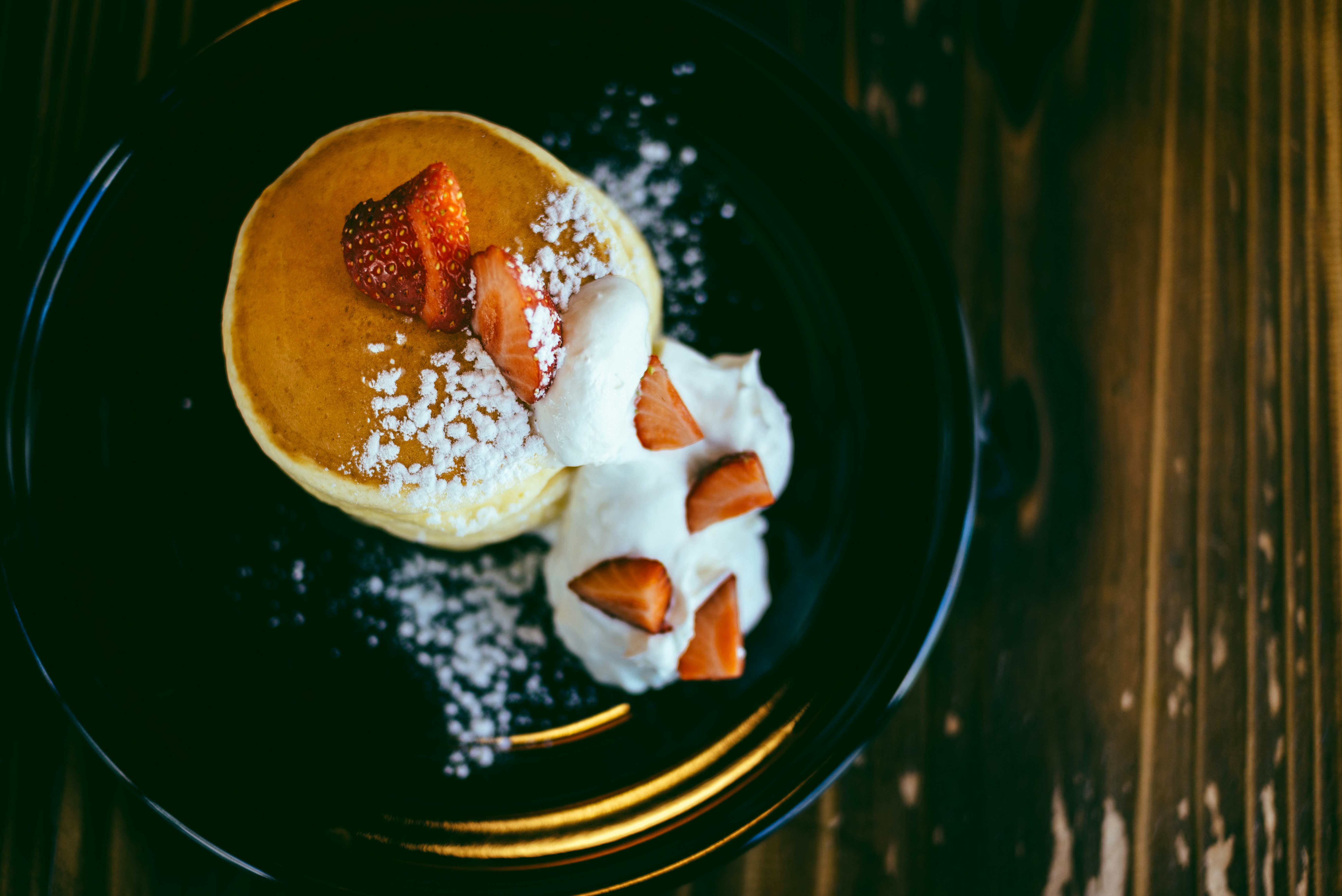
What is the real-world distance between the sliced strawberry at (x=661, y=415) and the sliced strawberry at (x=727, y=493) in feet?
0.30

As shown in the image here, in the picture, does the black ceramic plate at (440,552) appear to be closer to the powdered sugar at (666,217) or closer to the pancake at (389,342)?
the powdered sugar at (666,217)

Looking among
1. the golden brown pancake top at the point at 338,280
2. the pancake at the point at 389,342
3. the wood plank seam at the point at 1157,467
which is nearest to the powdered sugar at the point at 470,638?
the pancake at the point at 389,342

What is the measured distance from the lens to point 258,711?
1.30 m

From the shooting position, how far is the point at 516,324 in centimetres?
102

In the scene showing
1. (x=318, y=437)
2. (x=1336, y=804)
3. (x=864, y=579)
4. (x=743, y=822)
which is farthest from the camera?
(x=1336, y=804)

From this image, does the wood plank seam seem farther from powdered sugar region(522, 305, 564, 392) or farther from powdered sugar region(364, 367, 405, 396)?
powdered sugar region(364, 367, 405, 396)

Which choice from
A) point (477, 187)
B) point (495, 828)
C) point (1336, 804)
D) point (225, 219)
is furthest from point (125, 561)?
point (1336, 804)

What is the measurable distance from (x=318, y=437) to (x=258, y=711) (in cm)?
53

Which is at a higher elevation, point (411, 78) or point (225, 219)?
point (411, 78)

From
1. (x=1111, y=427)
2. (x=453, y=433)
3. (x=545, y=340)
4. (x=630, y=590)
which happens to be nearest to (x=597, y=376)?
(x=545, y=340)

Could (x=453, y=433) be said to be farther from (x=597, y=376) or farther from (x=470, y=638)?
(x=470, y=638)

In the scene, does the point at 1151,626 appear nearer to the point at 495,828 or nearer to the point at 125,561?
the point at 495,828

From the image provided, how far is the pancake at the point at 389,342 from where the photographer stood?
1.11 meters

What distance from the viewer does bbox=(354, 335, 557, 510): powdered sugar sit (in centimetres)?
110
